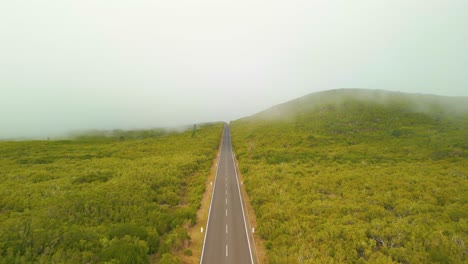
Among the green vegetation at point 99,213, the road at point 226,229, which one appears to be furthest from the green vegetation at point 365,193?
the green vegetation at point 99,213

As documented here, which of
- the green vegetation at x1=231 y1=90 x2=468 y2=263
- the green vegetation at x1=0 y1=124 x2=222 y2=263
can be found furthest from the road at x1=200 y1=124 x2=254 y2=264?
the green vegetation at x1=0 y1=124 x2=222 y2=263

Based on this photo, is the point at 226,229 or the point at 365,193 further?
the point at 365,193

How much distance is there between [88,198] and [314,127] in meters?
78.5

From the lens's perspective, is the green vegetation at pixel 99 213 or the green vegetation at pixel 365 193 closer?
the green vegetation at pixel 99 213

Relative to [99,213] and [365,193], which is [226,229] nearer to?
[99,213]

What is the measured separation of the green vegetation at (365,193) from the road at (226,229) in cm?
218

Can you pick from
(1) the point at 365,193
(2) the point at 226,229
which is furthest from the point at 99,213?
(1) the point at 365,193

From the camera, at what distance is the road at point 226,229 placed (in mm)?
18891

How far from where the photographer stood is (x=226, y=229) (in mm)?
23328

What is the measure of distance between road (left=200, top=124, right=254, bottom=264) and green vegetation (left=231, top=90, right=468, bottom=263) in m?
2.18

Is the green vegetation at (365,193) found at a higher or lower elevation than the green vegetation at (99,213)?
lower

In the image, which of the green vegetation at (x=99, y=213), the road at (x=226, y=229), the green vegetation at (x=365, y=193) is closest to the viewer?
the green vegetation at (x=99, y=213)

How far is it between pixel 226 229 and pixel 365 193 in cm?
2196

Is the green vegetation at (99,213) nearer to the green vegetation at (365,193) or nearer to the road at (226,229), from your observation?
the road at (226,229)
